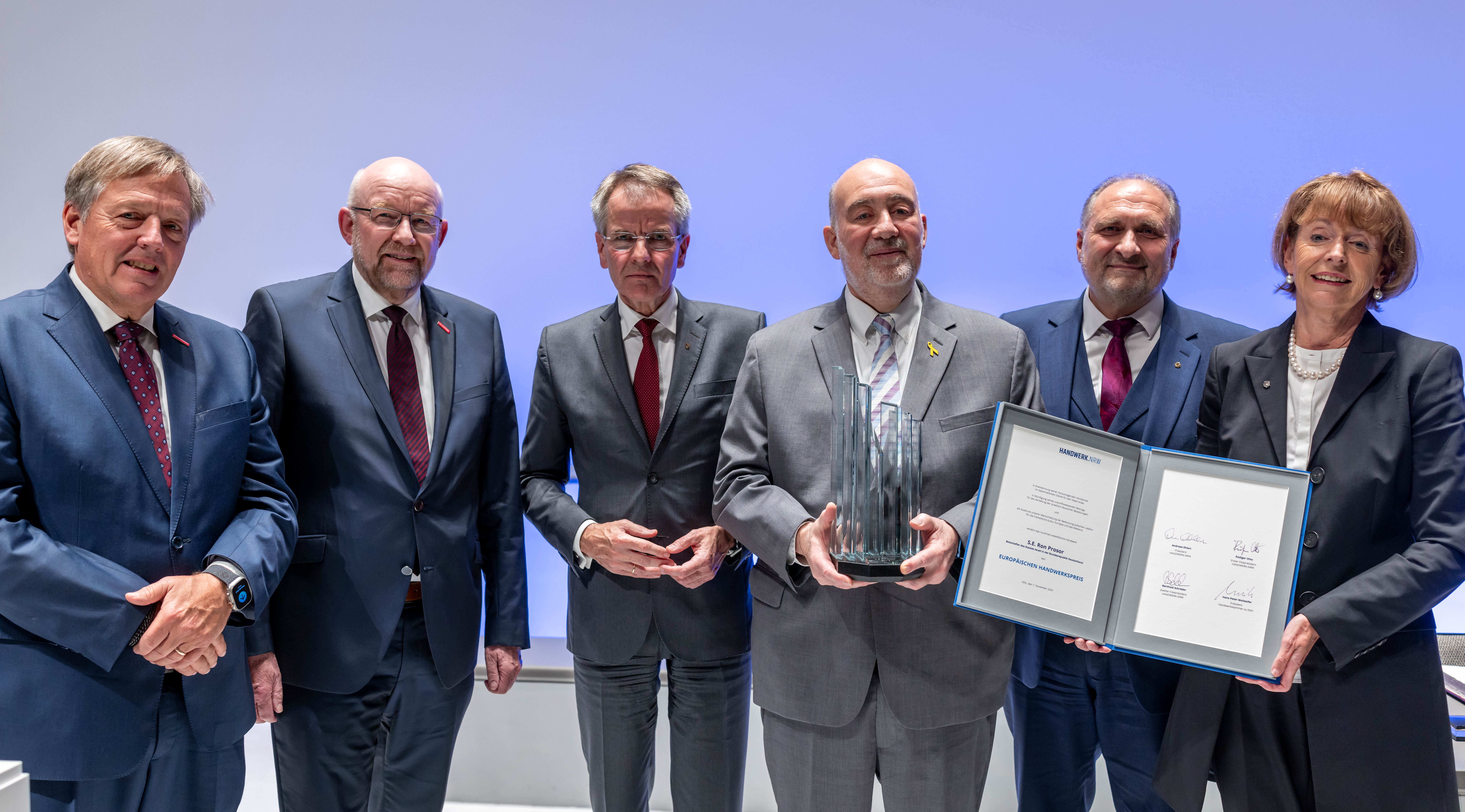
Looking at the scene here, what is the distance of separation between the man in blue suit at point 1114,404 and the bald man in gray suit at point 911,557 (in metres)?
0.32

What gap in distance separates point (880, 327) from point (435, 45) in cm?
259

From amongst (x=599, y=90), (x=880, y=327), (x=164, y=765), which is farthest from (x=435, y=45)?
(x=164, y=765)

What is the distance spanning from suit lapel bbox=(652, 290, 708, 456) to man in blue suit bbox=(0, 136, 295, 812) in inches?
37.5

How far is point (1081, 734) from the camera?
2299 mm

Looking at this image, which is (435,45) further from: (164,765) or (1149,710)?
(1149,710)

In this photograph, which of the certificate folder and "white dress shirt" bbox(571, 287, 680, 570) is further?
"white dress shirt" bbox(571, 287, 680, 570)

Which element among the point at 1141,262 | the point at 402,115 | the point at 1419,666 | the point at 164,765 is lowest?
the point at 164,765

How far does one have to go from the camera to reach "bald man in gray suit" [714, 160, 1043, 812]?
1938 mm

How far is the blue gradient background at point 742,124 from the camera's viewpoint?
3.33 meters

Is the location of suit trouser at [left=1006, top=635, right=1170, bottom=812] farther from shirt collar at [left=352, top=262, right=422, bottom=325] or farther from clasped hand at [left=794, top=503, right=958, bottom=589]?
shirt collar at [left=352, top=262, right=422, bottom=325]

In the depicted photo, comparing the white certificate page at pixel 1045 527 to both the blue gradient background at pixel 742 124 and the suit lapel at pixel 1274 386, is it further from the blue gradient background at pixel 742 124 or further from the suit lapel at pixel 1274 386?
the blue gradient background at pixel 742 124

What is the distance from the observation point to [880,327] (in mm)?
2143

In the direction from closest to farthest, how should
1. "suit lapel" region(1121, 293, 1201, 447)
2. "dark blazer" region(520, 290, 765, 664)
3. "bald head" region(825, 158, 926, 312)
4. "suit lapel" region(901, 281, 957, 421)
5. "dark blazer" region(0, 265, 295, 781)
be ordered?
"dark blazer" region(0, 265, 295, 781) → "suit lapel" region(901, 281, 957, 421) → "bald head" region(825, 158, 926, 312) → "suit lapel" region(1121, 293, 1201, 447) → "dark blazer" region(520, 290, 765, 664)
